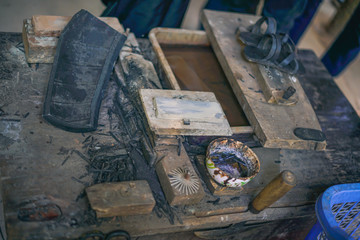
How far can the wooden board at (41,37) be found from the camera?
2721 mm

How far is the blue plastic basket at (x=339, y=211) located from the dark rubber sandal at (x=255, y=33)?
154 cm

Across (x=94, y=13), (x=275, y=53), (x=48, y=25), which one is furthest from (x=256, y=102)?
(x=94, y=13)

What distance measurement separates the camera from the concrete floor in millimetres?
4561

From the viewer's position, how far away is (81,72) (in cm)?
Result: 273

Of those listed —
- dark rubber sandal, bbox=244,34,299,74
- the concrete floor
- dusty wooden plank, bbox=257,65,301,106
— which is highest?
dark rubber sandal, bbox=244,34,299,74

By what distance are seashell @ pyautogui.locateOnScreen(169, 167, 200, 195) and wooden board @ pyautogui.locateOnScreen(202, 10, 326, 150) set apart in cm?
73

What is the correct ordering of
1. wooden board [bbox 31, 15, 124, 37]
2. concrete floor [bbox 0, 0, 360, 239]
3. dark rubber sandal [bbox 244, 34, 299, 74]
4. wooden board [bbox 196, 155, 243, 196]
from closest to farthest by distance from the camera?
wooden board [bbox 196, 155, 243, 196] → wooden board [bbox 31, 15, 124, 37] → dark rubber sandal [bbox 244, 34, 299, 74] → concrete floor [bbox 0, 0, 360, 239]

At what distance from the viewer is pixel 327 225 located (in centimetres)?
222

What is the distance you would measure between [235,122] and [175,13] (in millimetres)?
1784

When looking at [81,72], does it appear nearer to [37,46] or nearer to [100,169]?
[37,46]

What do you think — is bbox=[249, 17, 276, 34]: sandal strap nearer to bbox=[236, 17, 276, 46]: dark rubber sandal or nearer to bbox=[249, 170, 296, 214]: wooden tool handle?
bbox=[236, 17, 276, 46]: dark rubber sandal

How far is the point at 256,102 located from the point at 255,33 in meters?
0.85

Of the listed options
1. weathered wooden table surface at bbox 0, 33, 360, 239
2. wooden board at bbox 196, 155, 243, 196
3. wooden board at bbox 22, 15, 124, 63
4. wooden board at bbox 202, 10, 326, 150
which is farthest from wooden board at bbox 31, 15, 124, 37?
wooden board at bbox 196, 155, 243, 196

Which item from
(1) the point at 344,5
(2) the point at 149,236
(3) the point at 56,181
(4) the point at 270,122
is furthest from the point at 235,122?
(1) the point at 344,5
